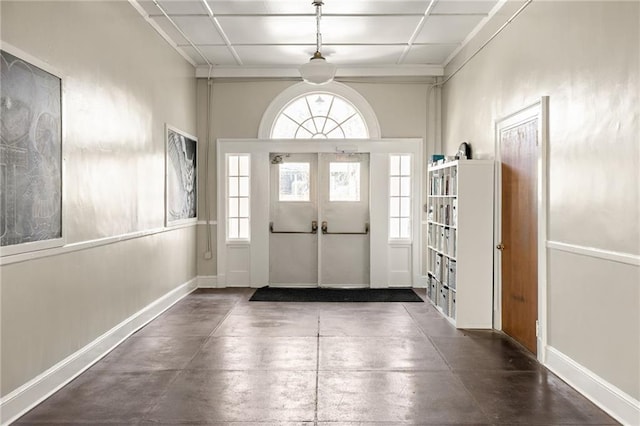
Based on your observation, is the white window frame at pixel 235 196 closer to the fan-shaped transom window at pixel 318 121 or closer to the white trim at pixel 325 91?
Result: the white trim at pixel 325 91

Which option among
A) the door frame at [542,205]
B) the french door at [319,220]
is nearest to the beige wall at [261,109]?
the french door at [319,220]

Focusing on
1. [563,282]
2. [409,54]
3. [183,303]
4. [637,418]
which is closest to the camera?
[637,418]

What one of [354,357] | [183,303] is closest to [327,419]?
[354,357]

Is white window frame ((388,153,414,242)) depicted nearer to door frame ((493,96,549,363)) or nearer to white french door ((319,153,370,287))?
white french door ((319,153,370,287))

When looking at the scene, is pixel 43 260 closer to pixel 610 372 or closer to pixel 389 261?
pixel 610 372

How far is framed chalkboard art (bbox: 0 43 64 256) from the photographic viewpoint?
3.12 metres

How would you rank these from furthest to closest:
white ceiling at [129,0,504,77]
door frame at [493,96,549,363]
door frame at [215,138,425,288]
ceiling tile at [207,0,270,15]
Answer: door frame at [215,138,425,288] < white ceiling at [129,0,504,77] < ceiling tile at [207,0,270,15] < door frame at [493,96,549,363]

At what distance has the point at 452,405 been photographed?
134 inches

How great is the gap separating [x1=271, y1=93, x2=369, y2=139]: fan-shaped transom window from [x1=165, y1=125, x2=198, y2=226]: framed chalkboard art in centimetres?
134

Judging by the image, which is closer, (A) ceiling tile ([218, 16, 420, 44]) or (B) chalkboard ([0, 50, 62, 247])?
(B) chalkboard ([0, 50, 62, 247])

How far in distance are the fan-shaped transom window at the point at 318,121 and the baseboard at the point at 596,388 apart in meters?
4.76

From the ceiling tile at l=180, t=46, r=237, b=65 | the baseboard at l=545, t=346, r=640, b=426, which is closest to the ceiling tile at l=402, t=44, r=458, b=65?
the ceiling tile at l=180, t=46, r=237, b=65

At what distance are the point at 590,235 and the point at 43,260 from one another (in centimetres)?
375

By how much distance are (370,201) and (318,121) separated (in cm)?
148
